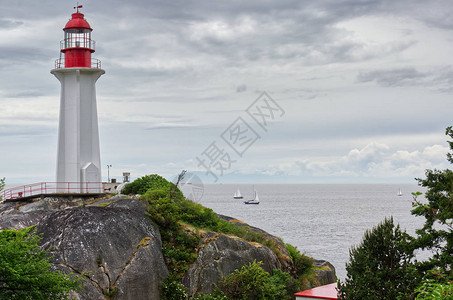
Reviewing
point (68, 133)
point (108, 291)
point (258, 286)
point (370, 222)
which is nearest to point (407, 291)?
point (258, 286)

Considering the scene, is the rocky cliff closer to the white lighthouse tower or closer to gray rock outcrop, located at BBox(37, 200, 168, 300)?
gray rock outcrop, located at BBox(37, 200, 168, 300)

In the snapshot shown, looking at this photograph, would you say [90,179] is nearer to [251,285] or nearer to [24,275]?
[251,285]

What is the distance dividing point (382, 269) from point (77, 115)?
2450 cm

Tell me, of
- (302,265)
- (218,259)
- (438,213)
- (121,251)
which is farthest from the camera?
(302,265)

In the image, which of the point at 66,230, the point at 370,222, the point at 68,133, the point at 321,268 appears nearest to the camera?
the point at 66,230

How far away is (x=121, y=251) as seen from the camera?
24.5 meters

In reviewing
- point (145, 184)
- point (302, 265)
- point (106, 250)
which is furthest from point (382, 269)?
point (145, 184)

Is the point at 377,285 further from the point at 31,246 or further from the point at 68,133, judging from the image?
the point at 68,133

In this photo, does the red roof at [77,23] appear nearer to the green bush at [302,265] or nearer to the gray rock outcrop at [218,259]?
the gray rock outcrop at [218,259]

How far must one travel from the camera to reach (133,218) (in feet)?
86.8

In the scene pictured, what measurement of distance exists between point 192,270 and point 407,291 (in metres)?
10.2

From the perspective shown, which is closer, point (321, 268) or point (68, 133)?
point (321, 268)

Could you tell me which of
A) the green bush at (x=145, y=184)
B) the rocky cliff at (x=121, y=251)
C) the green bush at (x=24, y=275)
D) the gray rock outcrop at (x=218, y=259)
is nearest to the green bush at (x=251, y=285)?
the gray rock outcrop at (x=218, y=259)

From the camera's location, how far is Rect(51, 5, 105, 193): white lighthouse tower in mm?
37625
